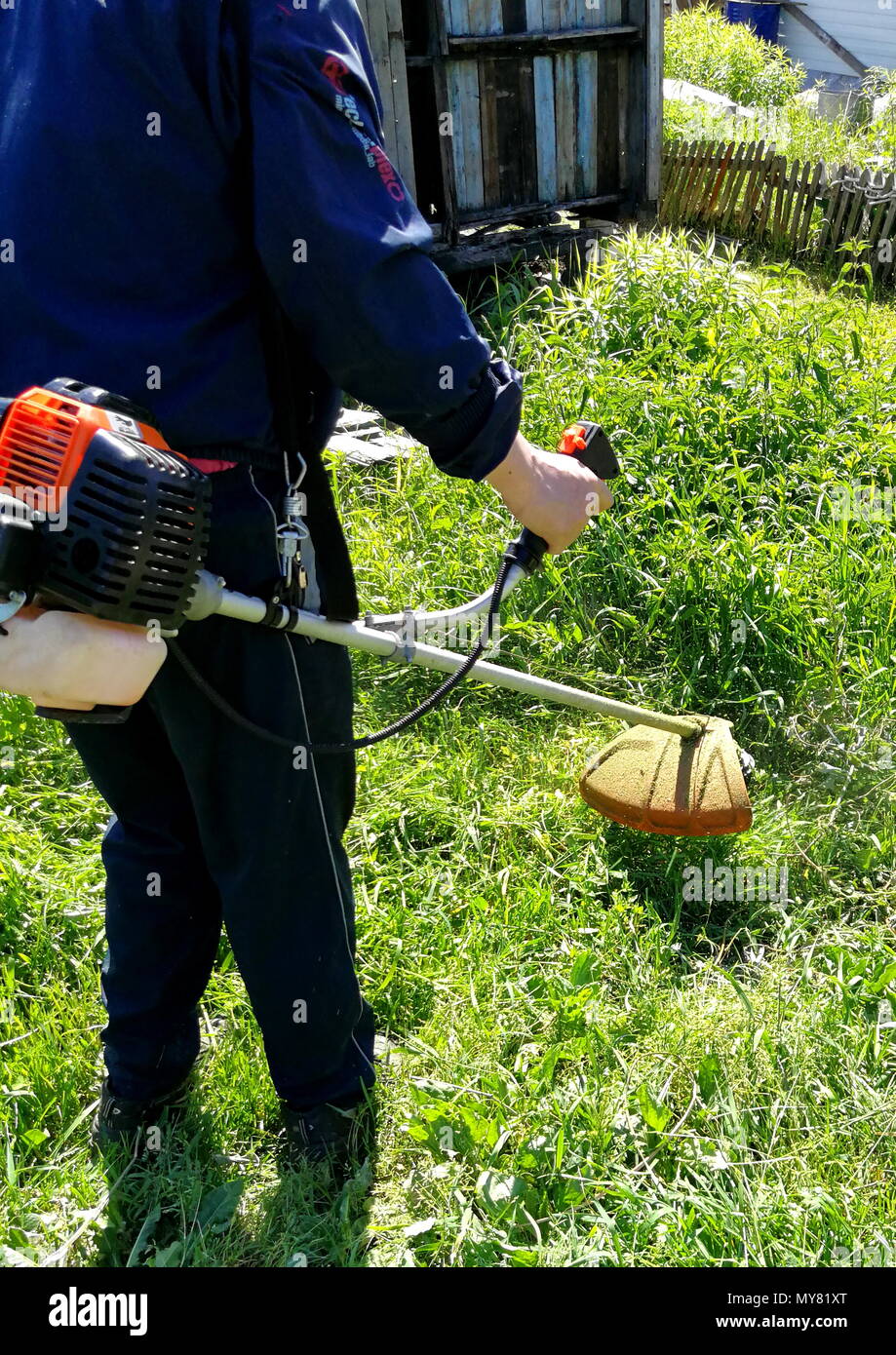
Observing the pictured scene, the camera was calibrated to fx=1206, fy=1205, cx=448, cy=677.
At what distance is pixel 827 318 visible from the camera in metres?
5.02

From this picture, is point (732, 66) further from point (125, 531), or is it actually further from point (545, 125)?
point (125, 531)

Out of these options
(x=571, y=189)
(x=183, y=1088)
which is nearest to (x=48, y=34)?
(x=183, y=1088)

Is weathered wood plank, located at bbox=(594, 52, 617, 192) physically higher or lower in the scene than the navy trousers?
higher

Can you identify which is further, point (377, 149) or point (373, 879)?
point (373, 879)

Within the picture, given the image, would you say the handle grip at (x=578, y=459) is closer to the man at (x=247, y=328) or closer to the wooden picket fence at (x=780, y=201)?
the man at (x=247, y=328)

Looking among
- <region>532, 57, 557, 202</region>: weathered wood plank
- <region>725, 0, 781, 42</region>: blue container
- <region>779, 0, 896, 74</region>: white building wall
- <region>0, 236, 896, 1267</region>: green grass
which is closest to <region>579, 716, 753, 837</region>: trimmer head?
<region>0, 236, 896, 1267</region>: green grass

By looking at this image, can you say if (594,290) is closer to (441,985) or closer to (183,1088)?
(441,985)

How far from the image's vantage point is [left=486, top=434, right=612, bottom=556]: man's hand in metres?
2.11

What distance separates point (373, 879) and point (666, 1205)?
4.01 feet

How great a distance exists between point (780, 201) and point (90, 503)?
889 cm

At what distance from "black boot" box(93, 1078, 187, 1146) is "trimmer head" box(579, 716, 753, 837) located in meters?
1.33

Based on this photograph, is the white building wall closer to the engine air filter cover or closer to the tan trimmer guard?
the engine air filter cover

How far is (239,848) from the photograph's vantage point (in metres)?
2.22

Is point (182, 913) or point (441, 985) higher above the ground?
point (182, 913)
